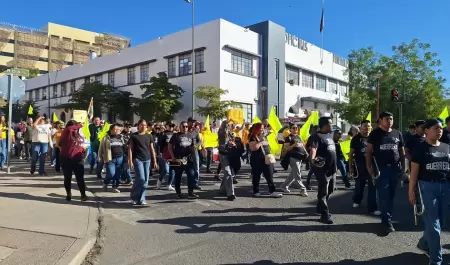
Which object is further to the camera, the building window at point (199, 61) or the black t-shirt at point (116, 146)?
the building window at point (199, 61)

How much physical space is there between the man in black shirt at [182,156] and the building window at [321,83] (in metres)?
34.1

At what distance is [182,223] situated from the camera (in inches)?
242

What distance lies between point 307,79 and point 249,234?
34.5 metres

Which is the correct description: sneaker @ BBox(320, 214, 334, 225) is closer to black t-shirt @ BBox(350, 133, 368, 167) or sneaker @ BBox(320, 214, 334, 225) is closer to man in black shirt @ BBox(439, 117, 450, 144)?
black t-shirt @ BBox(350, 133, 368, 167)

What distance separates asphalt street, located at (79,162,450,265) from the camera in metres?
4.54

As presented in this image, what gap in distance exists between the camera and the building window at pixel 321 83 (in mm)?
40094

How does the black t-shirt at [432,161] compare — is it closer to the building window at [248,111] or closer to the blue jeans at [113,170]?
the blue jeans at [113,170]

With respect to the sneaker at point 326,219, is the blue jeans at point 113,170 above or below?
above

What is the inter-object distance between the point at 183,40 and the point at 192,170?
950 inches

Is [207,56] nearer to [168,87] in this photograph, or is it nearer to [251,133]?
[168,87]

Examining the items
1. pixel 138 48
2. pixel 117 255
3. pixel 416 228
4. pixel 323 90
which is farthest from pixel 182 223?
pixel 323 90

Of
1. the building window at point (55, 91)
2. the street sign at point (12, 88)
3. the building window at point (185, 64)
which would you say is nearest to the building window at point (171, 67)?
the building window at point (185, 64)

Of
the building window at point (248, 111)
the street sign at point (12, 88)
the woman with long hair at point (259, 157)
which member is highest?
the building window at point (248, 111)

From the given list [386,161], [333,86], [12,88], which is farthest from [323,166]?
[333,86]
